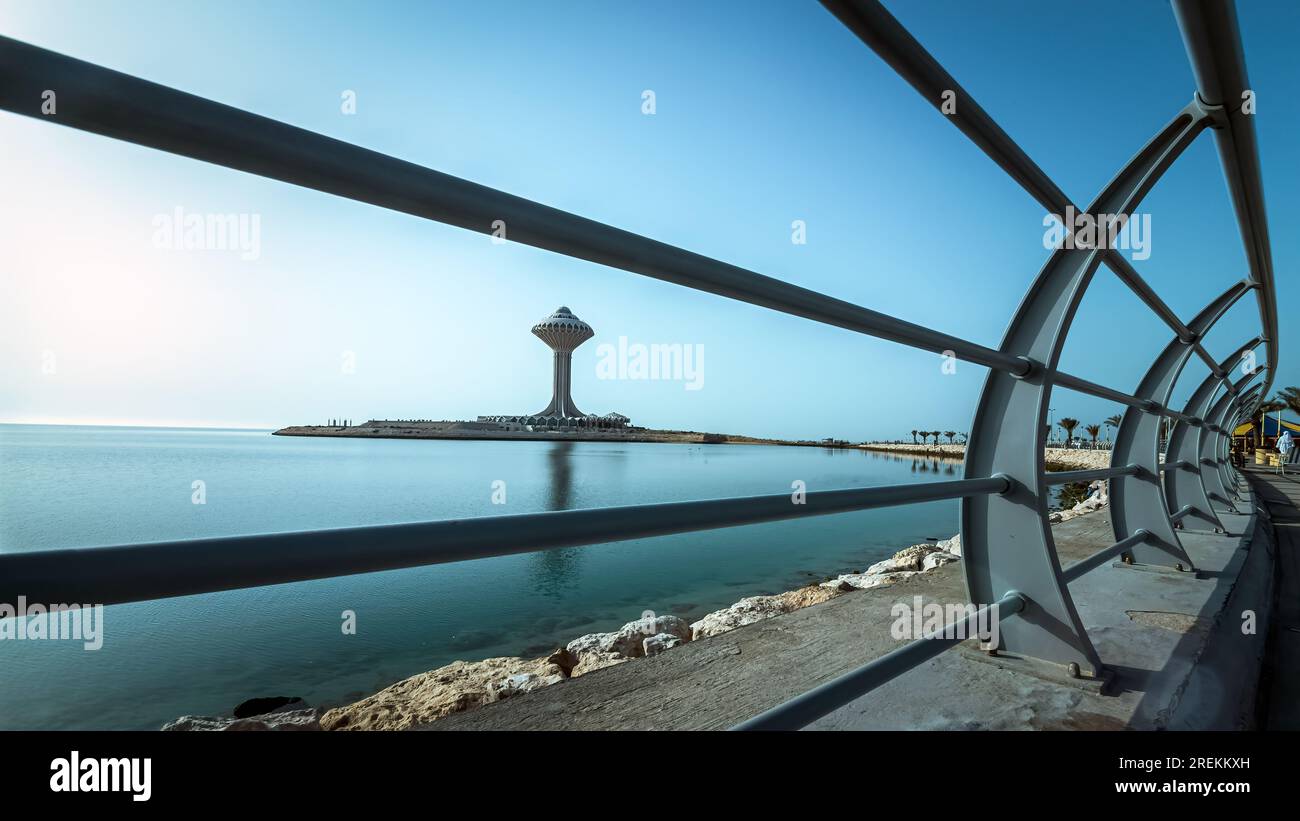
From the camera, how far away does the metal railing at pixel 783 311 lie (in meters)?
0.45

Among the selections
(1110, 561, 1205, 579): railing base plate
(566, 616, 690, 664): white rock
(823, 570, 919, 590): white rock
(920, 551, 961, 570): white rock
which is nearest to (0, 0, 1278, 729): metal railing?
(1110, 561, 1205, 579): railing base plate

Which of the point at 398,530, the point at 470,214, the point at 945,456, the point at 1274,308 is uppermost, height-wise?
the point at 1274,308

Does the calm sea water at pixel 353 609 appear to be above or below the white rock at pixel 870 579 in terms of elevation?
below

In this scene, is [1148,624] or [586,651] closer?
[1148,624]

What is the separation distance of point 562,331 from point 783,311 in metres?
98.5

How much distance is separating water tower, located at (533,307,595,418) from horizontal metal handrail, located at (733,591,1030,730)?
305 feet

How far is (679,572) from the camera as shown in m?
10.1

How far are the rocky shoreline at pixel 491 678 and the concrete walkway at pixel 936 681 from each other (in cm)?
73

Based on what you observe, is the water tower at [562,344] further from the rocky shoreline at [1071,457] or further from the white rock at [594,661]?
the white rock at [594,661]

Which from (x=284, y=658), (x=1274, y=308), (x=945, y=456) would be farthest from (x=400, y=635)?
(x=945, y=456)

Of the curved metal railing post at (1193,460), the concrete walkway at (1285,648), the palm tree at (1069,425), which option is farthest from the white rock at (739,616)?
the palm tree at (1069,425)
